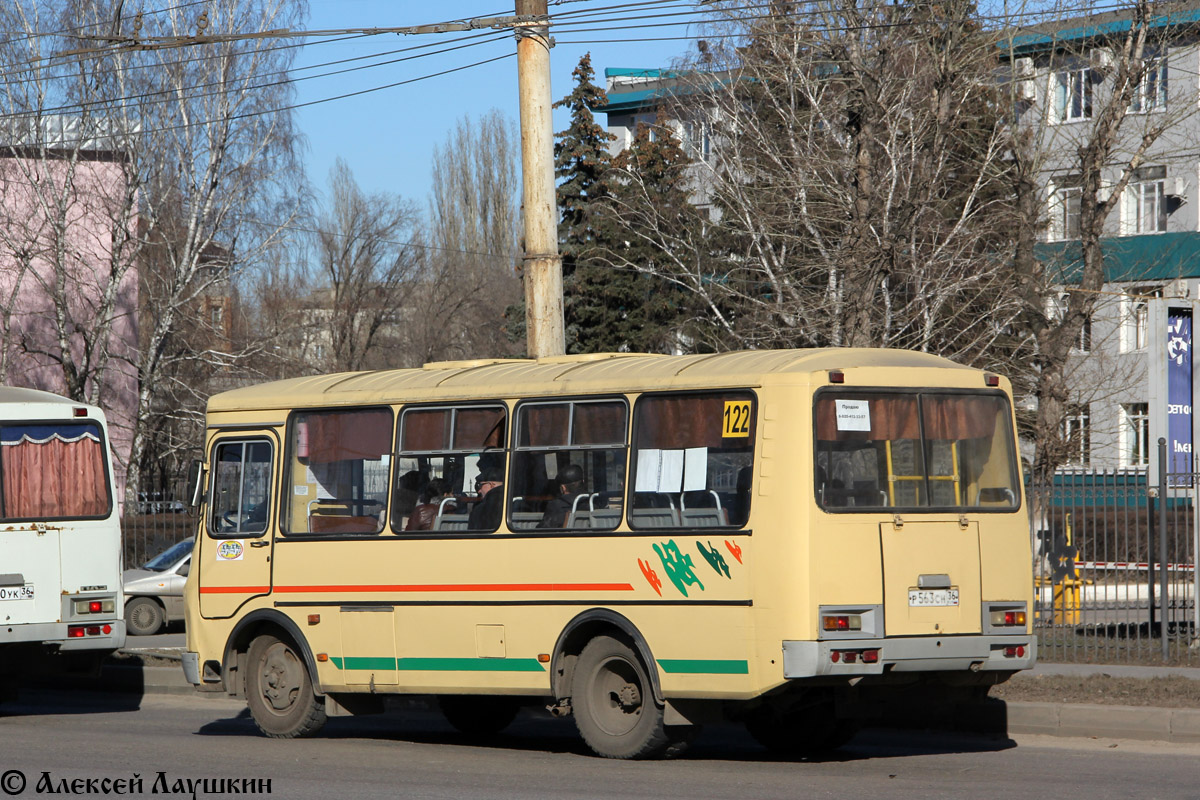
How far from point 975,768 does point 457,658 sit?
148 inches

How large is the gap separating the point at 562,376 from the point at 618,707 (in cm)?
239

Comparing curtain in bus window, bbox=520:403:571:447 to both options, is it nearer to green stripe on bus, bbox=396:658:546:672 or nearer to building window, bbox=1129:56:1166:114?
green stripe on bus, bbox=396:658:546:672

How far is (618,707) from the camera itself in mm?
10797

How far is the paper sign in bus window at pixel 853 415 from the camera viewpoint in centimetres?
1006

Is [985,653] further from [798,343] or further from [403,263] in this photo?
[403,263]

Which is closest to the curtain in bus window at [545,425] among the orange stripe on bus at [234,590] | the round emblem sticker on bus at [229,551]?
the orange stripe on bus at [234,590]

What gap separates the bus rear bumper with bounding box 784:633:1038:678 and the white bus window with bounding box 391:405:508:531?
2.79 m

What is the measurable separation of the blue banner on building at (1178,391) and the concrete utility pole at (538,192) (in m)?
6.20

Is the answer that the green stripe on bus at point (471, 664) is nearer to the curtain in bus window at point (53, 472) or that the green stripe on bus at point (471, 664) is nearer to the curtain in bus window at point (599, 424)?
the curtain in bus window at point (599, 424)

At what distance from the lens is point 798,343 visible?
25797mm

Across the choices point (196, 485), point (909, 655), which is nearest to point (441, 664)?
point (196, 485)

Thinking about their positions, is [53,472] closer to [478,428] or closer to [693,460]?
[478,428]

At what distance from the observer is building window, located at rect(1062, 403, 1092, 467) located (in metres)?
28.7

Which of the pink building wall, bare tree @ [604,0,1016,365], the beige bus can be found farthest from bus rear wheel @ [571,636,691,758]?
the pink building wall
